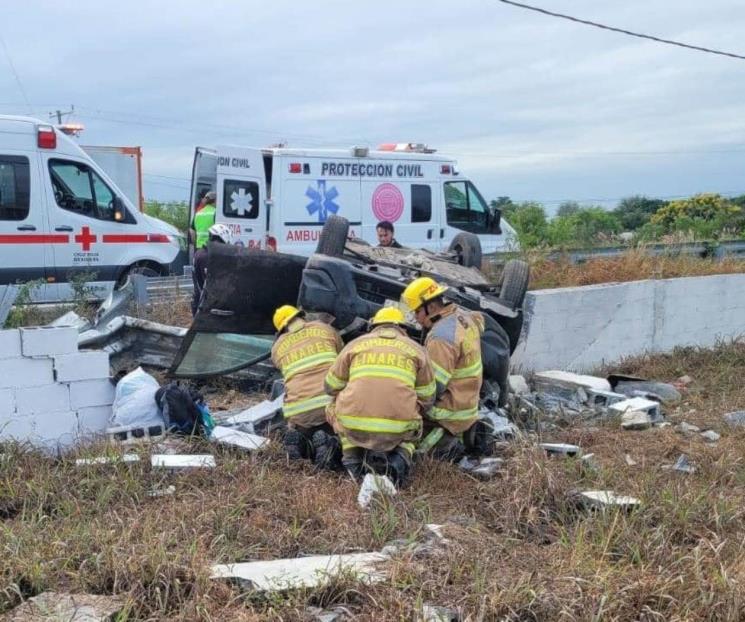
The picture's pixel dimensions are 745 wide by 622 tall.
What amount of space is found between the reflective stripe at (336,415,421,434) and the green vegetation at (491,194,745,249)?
22.8 feet

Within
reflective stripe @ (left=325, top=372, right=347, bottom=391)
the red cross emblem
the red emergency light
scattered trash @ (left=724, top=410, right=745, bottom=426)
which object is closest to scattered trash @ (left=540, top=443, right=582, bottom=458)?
reflective stripe @ (left=325, top=372, right=347, bottom=391)

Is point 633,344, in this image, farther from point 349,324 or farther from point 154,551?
point 154,551

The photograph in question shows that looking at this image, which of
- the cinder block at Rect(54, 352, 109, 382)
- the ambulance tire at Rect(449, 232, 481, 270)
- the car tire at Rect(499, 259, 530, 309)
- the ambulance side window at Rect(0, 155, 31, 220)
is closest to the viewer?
the cinder block at Rect(54, 352, 109, 382)

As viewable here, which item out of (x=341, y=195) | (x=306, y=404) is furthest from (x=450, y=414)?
(x=341, y=195)

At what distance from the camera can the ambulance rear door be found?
10.9 m

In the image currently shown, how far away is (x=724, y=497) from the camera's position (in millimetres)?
4820

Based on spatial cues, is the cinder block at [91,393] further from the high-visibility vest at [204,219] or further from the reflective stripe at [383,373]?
the high-visibility vest at [204,219]

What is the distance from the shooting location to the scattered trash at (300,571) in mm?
3486

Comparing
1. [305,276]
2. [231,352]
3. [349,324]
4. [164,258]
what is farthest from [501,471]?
[164,258]

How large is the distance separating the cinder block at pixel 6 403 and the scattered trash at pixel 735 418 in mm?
5463

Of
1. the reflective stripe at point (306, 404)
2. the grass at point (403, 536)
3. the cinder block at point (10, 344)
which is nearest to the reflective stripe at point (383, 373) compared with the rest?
the reflective stripe at point (306, 404)

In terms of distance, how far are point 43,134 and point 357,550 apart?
8.48m

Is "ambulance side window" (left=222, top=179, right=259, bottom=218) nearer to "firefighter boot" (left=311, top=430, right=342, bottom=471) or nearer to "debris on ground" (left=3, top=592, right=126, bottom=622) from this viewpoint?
"firefighter boot" (left=311, top=430, right=342, bottom=471)

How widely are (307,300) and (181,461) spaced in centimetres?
167
